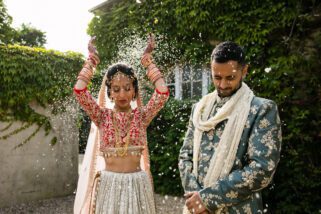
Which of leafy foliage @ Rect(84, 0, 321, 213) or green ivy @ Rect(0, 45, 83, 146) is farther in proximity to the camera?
green ivy @ Rect(0, 45, 83, 146)

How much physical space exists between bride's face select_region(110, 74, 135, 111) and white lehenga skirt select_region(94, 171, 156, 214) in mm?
595

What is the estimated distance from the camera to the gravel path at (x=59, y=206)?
589cm

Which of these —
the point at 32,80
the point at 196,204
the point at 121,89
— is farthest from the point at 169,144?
the point at 196,204

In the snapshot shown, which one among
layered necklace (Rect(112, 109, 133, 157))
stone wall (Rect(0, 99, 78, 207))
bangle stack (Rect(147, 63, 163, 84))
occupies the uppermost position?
bangle stack (Rect(147, 63, 163, 84))

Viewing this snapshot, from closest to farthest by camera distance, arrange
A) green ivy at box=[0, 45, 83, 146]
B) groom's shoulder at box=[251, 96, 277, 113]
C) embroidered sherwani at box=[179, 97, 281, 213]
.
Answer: embroidered sherwani at box=[179, 97, 281, 213] → groom's shoulder at box=[251, 96, 277, 113] → green ivy at box=[0, 45, 83, 146]

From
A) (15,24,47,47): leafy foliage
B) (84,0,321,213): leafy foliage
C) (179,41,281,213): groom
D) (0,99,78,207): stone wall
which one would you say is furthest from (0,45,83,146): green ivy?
(15,24,47,47): leafy foliage

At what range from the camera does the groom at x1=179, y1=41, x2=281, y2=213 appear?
5.43ft

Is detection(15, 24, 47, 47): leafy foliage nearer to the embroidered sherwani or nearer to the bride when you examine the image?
the bride

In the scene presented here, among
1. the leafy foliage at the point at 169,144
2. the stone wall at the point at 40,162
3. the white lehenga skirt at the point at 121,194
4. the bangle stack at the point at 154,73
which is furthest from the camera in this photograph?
the leafy foliage at the point at 169,144

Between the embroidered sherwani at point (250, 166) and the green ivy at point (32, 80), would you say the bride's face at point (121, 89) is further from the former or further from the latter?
the green ivy at point (32, 80)

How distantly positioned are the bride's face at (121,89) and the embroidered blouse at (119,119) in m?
0.13

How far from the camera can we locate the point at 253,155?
66.0 inches

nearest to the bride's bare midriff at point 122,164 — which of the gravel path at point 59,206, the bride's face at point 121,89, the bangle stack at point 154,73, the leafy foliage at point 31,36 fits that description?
the bride's face at point 121,89

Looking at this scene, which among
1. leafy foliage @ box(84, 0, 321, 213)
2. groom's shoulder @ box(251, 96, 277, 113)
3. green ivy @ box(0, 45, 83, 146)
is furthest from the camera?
green ivy @ box(0, 45, 83, 146)
